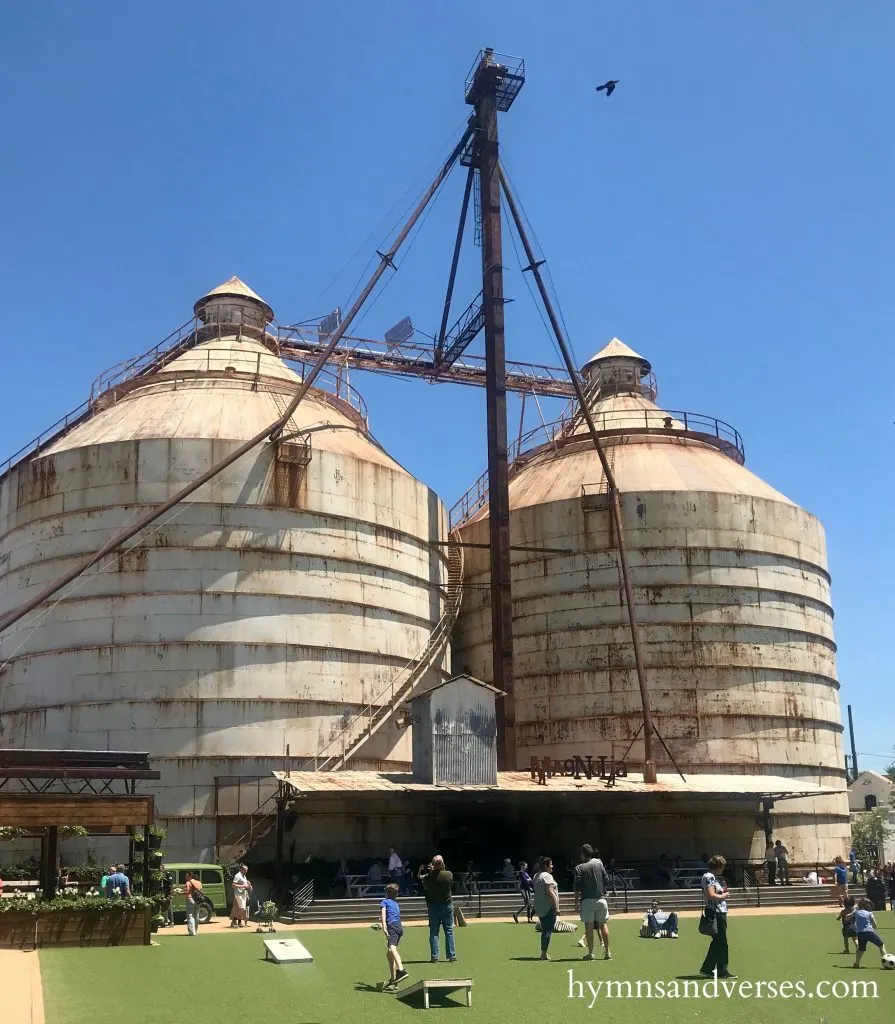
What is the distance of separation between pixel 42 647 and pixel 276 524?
828cm

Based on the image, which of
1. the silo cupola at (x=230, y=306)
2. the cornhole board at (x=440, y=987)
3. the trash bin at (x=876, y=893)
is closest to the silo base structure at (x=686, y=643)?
the trash bin at (x=876, y=893)

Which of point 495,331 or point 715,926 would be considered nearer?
point 715,926

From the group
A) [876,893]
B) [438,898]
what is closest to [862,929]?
[438,898]

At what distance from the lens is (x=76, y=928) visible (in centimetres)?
2080

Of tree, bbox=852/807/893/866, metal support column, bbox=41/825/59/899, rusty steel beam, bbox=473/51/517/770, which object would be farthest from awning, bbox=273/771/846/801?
tree, bbox=852/807/893/866

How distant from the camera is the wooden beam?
2156cm

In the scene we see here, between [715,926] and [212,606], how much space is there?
22520 mm

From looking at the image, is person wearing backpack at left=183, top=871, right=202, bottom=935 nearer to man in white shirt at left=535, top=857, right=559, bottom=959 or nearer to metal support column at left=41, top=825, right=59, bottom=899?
metal support column at left=41, top=825, right=59, bottom=899

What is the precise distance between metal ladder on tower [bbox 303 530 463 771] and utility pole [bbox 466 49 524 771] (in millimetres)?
2010

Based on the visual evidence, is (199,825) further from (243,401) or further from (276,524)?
(243,401)

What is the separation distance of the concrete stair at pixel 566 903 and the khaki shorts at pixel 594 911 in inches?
412

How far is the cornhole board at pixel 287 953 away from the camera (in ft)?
56.9

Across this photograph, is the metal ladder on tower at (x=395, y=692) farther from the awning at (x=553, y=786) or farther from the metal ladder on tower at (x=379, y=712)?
the awning at (x=553, y=786)

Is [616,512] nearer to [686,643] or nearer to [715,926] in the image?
[686,643]
